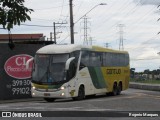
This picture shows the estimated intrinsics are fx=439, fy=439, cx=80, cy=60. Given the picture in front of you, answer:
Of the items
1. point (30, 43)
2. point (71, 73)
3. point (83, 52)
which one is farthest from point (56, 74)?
point (30, 43)

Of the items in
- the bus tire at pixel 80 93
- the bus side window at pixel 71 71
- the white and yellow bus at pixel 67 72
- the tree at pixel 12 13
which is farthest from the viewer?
the bus tire at pixel 80 93

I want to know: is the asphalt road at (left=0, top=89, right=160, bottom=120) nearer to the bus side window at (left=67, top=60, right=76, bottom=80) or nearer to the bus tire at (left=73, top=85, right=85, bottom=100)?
the bus side window at (left=67, top=60, right=76, bottom=80)

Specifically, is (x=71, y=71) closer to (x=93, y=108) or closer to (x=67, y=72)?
(x=67, y=72)

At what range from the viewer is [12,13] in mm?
7438

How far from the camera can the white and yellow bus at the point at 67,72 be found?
2492 centimetres

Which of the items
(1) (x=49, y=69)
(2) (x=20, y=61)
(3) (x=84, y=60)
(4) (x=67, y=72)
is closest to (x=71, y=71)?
(4) (x=67, y=72)

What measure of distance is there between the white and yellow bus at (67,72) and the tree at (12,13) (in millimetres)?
17180

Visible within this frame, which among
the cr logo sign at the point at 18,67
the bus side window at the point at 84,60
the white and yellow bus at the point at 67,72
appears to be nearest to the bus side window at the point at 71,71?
the white and yellow bus at the point at 67,72

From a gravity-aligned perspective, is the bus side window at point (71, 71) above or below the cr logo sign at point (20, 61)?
below

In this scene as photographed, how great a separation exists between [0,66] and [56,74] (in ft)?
20.1

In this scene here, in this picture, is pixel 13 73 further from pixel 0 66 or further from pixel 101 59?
pixel 101 59

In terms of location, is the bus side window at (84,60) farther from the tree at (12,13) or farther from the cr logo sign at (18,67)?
the tree at (12,13)

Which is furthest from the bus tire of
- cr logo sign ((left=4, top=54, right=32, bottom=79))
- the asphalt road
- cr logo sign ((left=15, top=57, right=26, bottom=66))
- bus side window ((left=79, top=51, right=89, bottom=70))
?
cr logo sign ((left=15, top=57, right=26, bottom=66))

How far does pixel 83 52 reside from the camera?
89.6 ft
